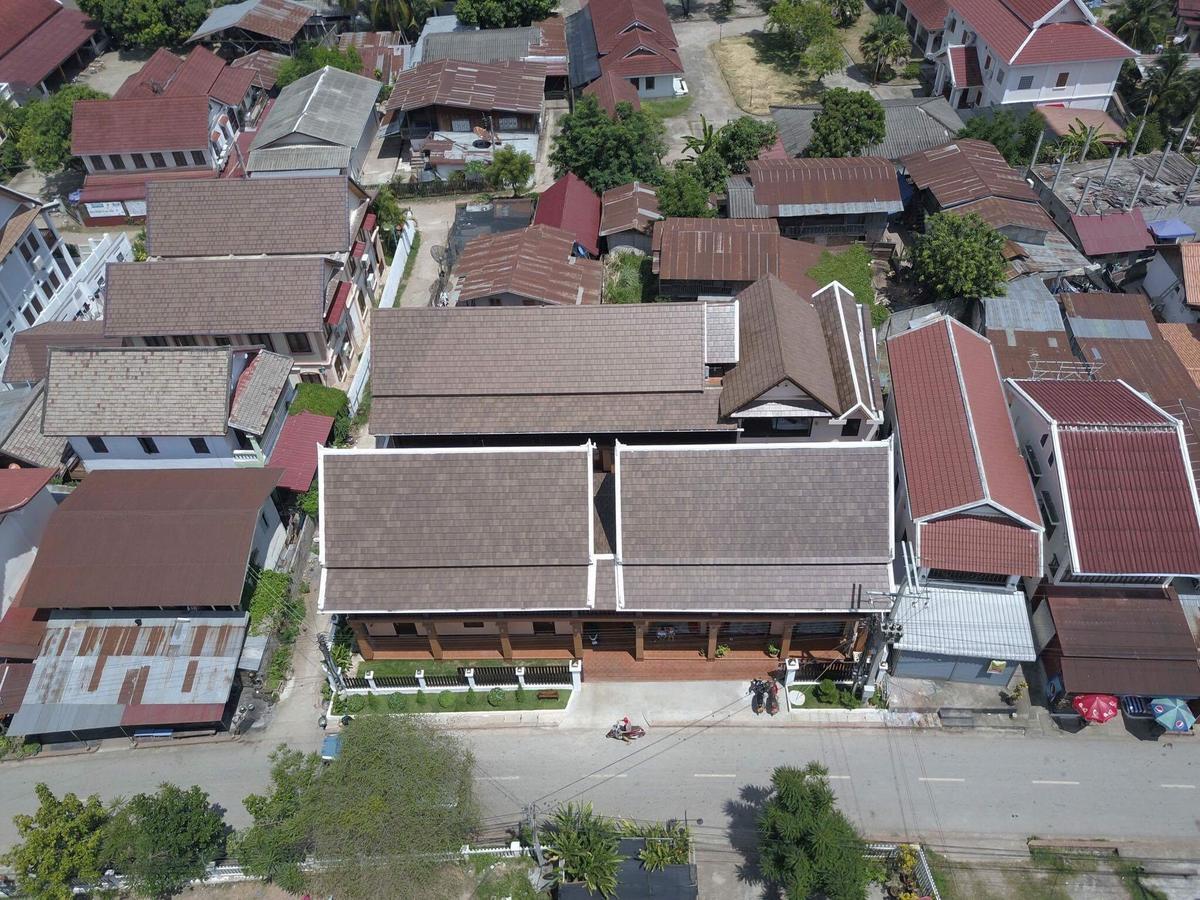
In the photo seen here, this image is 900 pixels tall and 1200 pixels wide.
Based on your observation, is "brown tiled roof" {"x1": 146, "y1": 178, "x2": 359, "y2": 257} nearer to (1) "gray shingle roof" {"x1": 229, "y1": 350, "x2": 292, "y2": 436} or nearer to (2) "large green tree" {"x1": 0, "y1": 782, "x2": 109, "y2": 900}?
(1) "gray shingle roof" {"x1": 229, "y1": 350, "x2": 292, "y2": 436}

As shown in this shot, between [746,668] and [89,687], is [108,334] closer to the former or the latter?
[89,687]

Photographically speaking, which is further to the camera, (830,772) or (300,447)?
(300,447)

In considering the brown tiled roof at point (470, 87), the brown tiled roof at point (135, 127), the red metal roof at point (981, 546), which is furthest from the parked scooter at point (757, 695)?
the brown tiled roof at point (135, 127)

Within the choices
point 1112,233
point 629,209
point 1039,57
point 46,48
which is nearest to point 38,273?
point 629,209

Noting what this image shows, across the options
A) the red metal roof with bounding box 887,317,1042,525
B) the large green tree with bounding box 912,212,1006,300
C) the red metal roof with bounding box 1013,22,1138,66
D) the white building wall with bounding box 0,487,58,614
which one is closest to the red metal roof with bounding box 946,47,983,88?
the red metal roof with bounding box 1013,22,1138,66

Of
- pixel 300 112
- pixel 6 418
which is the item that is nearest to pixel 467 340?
pixel 6 418

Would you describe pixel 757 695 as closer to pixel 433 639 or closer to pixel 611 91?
pixel 433 639

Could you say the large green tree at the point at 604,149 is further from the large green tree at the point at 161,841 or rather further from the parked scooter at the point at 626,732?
the large green tree at the point at 161,841
